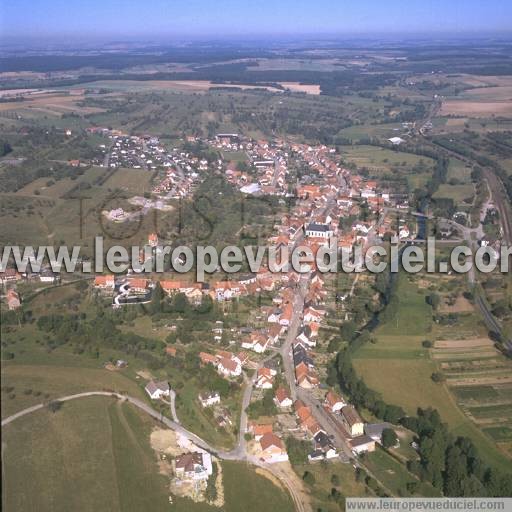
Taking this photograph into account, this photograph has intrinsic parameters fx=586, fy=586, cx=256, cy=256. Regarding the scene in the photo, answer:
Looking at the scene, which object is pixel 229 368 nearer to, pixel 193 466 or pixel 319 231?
pixel 193 466

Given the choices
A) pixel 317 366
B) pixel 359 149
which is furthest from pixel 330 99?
pixel 317 366

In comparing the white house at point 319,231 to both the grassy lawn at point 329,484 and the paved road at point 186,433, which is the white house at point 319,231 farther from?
the grassy lawn at point 329,484

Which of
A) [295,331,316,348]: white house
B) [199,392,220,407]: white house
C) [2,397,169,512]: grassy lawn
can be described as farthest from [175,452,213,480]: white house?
[295,331,316,348]: white house

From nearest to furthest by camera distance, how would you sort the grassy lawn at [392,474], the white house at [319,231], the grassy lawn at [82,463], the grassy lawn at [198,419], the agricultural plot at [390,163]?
the grassy lawn at [82,463] < the grassy lawn at [392,474] < the grassy lawn at [198,419] < the white house at [319,231] < the agricultural plot at [390,163]

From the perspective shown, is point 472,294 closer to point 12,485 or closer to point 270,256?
point 270,256

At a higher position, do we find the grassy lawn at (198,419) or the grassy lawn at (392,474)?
the grassy lawn at (198,419)

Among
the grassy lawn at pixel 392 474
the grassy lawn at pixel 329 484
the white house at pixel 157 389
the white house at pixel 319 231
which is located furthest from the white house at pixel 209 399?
the white house at pixel 319 231
